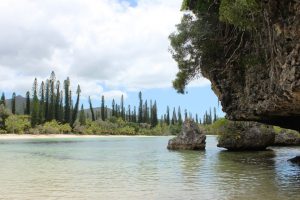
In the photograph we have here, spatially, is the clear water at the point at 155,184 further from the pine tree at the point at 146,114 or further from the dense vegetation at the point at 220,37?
the pine tree at the point at 146,114

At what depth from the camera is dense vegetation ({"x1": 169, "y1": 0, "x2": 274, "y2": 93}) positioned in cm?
1661

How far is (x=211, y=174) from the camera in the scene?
19.7 m

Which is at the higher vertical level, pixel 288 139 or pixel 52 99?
pixel 52 99

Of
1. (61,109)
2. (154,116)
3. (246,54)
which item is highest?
(61,109)

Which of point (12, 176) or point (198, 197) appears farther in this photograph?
point (12, 176)

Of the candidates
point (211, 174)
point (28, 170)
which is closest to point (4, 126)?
point (28, 170)

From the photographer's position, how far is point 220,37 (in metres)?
23.8

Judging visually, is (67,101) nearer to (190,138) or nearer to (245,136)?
(190,138)

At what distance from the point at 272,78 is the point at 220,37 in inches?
256

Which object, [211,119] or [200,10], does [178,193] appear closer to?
[200,10]

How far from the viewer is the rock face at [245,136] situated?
1539 inches

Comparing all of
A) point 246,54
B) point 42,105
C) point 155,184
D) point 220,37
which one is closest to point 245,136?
point 220,37

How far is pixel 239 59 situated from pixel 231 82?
3.06 meters

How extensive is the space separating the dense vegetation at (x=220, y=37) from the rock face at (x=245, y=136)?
1221 centimetres
